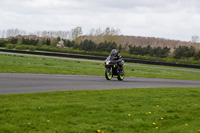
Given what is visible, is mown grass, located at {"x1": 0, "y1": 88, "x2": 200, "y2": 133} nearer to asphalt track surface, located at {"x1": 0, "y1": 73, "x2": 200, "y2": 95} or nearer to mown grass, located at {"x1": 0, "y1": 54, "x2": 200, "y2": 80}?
asphalt track surface, located at {"x1": 0, "y1": 73, "x2": 200, "y2": 95}

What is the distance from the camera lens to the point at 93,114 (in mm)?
7789

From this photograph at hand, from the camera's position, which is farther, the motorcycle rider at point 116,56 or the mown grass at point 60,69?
the mown grass at point 60,69

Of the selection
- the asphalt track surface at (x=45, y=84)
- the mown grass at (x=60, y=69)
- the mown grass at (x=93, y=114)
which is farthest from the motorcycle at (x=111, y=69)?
the mown grass at (x=93, y=114)

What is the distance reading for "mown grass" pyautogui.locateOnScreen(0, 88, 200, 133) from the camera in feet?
21.3

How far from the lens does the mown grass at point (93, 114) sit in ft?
21.3

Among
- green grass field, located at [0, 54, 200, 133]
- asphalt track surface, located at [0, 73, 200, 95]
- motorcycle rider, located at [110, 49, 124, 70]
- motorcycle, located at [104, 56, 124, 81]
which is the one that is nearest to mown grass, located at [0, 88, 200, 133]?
green grass field, located at [0, 54, 200, 133]

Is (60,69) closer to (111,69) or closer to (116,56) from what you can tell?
(111,69)

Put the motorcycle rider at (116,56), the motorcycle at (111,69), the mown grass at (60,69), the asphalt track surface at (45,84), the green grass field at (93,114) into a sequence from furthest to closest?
the mown grass at (60,69) → the motorcycle rider at (116,56) → the motorcycle at (111,69) → the asphalt track surface at (45,84) → the green grass field at (93,114)

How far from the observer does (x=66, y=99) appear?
966cm

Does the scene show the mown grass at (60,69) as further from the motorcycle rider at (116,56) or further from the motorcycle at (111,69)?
the motorcycle rider at (116,56)

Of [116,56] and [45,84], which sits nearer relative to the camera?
[45,84]

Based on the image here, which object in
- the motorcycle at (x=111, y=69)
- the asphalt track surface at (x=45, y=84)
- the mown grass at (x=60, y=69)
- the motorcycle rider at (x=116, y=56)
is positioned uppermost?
the motorcycle rider at (x=116, y=56)

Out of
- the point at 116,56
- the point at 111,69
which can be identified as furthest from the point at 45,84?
the point at 116,56

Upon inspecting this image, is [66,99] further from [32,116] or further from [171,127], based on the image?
[171,127]
